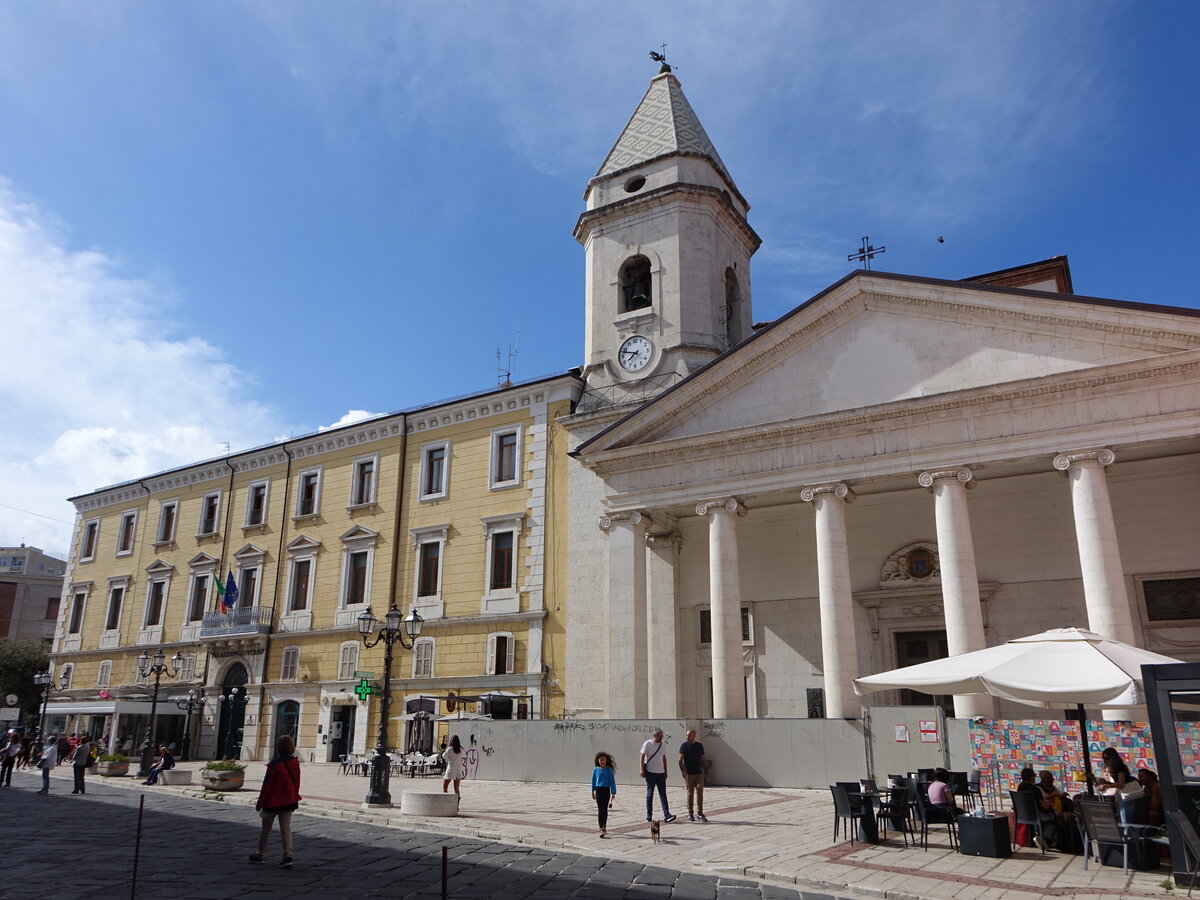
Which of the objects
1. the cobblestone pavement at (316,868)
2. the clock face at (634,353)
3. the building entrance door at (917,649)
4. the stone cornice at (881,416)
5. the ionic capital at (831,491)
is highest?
the clock face at (634,353)

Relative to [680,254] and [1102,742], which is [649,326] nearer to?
[680,254]

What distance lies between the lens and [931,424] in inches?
764

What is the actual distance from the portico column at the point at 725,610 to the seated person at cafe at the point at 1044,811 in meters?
9.35

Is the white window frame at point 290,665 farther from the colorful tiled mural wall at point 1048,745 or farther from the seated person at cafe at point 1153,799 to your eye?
the seated person at cafe at point 1153,799

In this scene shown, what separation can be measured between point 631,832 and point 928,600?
12651 mm

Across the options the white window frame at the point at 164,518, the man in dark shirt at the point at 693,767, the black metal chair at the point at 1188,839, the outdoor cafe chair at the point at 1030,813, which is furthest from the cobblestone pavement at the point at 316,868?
the white window frame at the point at 164,518

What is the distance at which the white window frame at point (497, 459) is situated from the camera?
95.9 ft

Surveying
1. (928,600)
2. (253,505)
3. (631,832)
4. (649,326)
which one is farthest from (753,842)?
(253,505)

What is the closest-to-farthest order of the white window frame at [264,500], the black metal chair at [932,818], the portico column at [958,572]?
1. the black metal chair at [932,818]
2. the portico column at [958,572]
3. the white window frame at [264,500]

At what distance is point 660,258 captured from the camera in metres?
28.0

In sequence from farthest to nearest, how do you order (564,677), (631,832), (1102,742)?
(564,677), (1102,742), (631,832)

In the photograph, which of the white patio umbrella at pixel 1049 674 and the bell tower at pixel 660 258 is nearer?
the white patio umbrella at pixel 1049 674

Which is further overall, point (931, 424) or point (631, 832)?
point (931, 424)

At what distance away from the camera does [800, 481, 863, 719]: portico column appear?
18.9 metres
